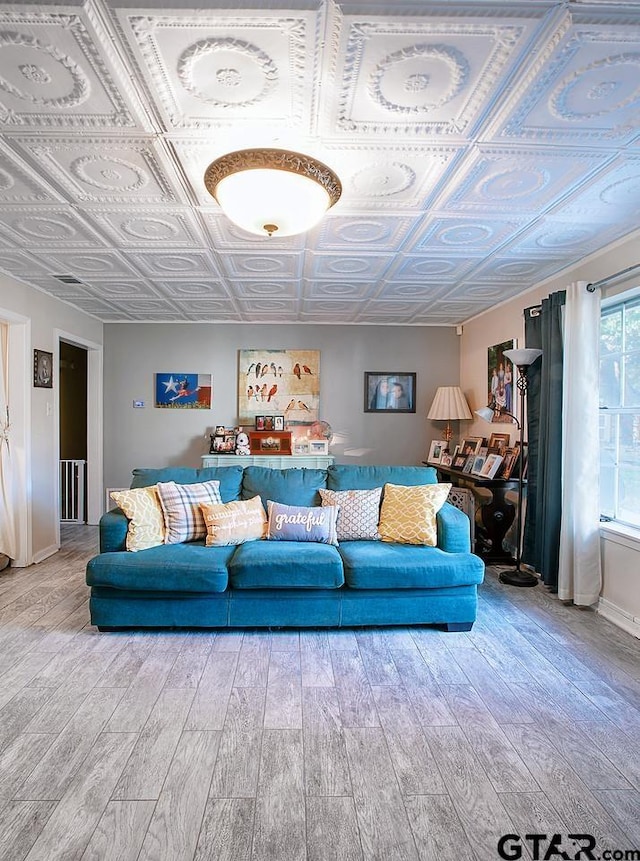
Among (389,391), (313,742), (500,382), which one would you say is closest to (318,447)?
(389,391)

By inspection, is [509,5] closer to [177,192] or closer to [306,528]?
[177,192]

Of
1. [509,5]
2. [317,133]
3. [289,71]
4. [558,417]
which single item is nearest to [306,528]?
[558,417]

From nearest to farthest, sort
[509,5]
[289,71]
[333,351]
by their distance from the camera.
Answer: [509,5] < [289,71] < [333,351]

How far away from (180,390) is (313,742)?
488 centimetres

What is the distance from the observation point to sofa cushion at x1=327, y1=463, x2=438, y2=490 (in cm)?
377

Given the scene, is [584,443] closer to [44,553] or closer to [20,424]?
[20,424]

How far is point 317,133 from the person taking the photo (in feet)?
6.71

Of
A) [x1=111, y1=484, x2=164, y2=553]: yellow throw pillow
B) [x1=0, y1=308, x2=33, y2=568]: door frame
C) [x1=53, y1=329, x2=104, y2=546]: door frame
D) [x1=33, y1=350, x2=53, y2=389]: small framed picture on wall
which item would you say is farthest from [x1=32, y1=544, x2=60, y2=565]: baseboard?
[x1=111, y1=484, x2=164, y2=553]: yellow throw pillow

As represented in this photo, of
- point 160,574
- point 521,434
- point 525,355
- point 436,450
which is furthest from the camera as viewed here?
point 436,450

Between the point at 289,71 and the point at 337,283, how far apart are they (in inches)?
108

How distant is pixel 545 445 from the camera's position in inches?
152

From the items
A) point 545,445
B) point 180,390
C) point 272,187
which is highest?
point 272,187

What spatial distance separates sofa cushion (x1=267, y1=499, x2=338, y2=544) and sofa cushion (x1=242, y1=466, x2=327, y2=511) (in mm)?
225

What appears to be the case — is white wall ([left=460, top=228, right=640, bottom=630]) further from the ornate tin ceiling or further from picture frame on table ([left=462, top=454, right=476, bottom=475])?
picture frame on table ([left=462, top=454, right=476, bottom=475])
